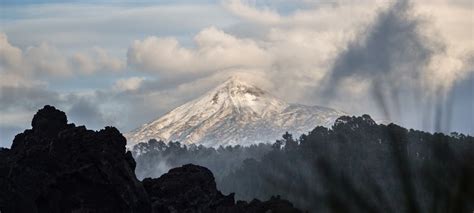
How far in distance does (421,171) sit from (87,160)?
84019 mm

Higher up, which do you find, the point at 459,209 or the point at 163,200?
the point at 163,200

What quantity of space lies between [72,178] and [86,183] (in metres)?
1.40

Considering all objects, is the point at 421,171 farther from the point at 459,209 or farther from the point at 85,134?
the point at 85,134

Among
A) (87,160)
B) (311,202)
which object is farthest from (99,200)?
(311,202)

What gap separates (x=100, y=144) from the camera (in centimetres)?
9450

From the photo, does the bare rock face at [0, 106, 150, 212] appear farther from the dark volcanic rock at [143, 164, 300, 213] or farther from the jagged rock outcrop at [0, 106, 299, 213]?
the dark volcanic rock at [143, 164, 300, 213]

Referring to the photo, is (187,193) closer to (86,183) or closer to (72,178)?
(86,183)

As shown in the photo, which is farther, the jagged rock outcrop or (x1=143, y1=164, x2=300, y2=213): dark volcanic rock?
(x1=143, y1=164, x2=300, y2=213): dark volcanic rock

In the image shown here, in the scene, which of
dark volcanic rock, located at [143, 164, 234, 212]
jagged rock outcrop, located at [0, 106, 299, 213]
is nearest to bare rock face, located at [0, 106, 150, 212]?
jagged rock outcrop, located at [0, 106, 299, 213]

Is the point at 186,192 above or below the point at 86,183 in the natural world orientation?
above

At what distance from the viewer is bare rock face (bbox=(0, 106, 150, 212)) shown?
90500 millimetres

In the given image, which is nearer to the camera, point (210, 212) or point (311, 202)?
point (311, 202)

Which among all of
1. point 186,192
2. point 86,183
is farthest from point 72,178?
point 186,192

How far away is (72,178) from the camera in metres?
91.8
